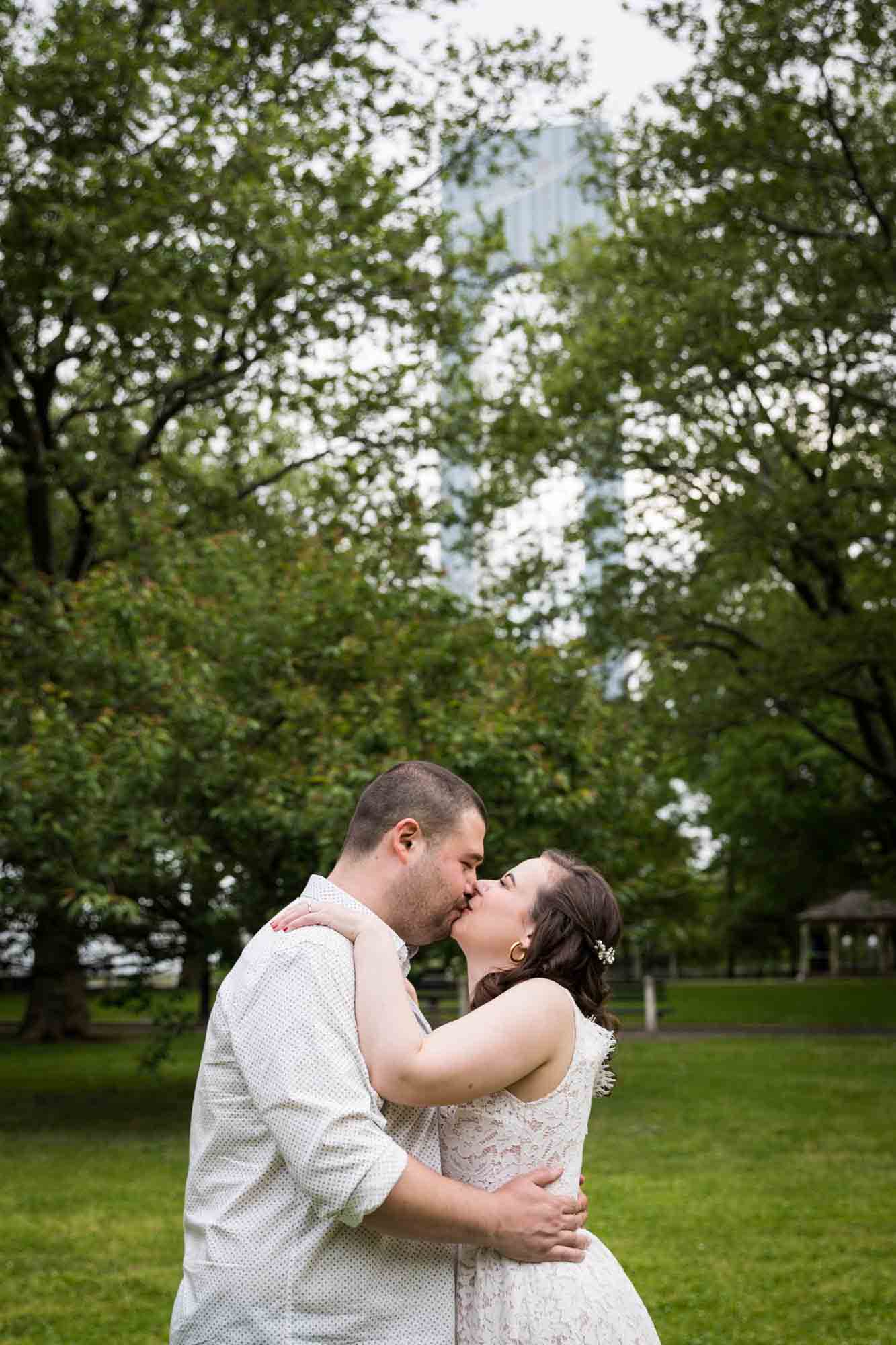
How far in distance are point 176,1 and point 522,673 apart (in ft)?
31.1

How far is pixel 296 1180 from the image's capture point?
8.98ft

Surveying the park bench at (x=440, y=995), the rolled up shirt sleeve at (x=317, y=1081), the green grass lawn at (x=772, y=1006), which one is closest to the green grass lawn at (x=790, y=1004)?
the green grass lawn at (x=772, y=1006)

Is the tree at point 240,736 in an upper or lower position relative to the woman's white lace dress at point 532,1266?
upper

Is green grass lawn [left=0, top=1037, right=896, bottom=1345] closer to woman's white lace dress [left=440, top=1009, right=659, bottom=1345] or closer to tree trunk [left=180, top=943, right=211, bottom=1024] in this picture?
tree trunk [left=180, top=943, right=211, bottom=1024]

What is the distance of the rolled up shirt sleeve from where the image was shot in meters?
2.68

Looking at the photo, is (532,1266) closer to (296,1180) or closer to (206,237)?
(296,1180)

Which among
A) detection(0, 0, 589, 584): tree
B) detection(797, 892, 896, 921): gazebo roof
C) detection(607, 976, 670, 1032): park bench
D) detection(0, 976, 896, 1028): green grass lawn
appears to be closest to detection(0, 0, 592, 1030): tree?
detection(0, 0, 589, 584): tree

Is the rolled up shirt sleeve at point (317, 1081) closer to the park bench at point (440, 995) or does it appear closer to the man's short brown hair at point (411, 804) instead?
the man's short brown hair at point (411, 804)

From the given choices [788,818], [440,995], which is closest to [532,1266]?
[440,995]

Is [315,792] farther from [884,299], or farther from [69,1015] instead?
[69,1015]

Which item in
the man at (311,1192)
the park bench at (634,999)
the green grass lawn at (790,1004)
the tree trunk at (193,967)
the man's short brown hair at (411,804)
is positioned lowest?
the green grass lawn at (790,1004)

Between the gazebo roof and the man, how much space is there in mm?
55094

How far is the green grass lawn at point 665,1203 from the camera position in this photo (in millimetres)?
8203

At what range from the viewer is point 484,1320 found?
10.4ft
